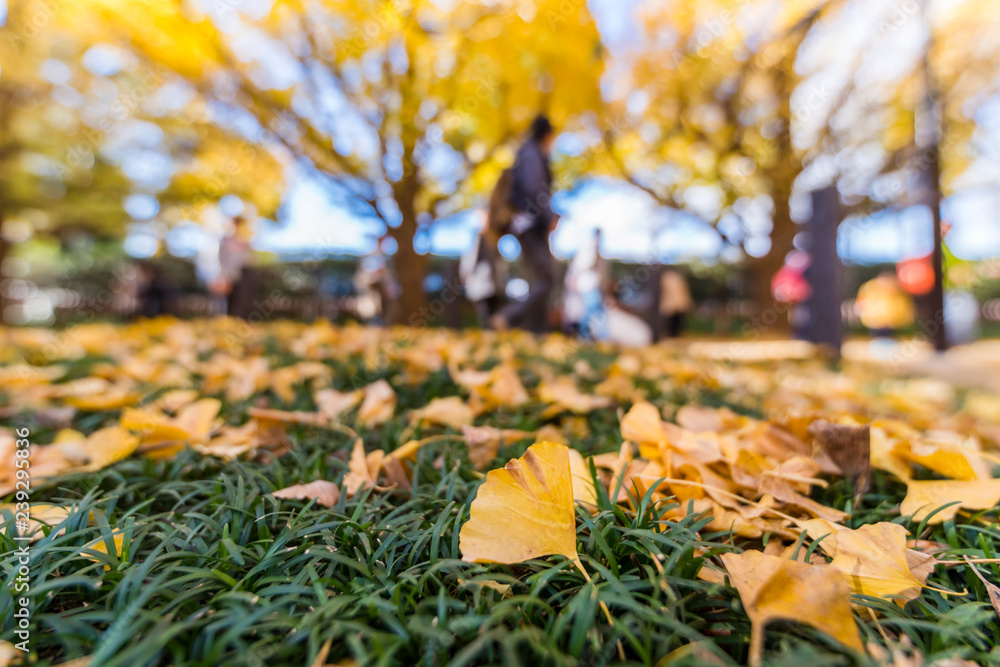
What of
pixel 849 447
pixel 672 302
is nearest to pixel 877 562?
pixel 849 447

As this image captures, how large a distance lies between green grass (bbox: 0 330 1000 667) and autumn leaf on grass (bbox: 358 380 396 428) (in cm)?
45

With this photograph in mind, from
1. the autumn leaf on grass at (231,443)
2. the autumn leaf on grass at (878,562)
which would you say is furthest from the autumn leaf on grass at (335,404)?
the autumn leaf on grass at (878,562)

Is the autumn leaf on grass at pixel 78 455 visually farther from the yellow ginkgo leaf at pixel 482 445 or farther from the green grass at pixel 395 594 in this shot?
the yellow ginkgo leaf at pixel 482 445

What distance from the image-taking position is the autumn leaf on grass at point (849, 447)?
880 millimetres

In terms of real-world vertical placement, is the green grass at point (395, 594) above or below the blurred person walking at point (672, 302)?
below

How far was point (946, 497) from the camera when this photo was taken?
0.82 m

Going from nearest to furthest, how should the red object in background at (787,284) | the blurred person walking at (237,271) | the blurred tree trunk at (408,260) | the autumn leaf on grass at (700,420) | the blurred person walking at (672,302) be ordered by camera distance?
the autumn leaf on grass at (700,420)
the blurred tree trunk at (408,260)
the blurred person walking at (237,271)
the blurred person walking at (672,302)
the red object in background at (787,284)

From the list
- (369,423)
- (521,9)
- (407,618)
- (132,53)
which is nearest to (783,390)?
(369,423)

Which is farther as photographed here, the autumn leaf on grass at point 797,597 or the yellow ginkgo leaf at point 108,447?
the yellow ginkgo leaf at point 108,447

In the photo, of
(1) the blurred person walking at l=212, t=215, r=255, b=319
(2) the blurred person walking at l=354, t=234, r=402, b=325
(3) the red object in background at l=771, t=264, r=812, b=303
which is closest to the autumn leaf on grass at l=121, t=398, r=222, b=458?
(2) the blurred person walking at l=354, t=234, r=402, b=325

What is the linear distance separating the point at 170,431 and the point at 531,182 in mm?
4604

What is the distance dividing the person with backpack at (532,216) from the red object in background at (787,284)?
20.5 feet

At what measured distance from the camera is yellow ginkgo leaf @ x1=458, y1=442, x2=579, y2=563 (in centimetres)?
58

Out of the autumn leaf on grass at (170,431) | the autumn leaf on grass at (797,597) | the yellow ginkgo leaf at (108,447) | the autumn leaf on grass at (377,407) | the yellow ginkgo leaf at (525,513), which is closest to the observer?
the autumn leaf on grass at (797,597)
